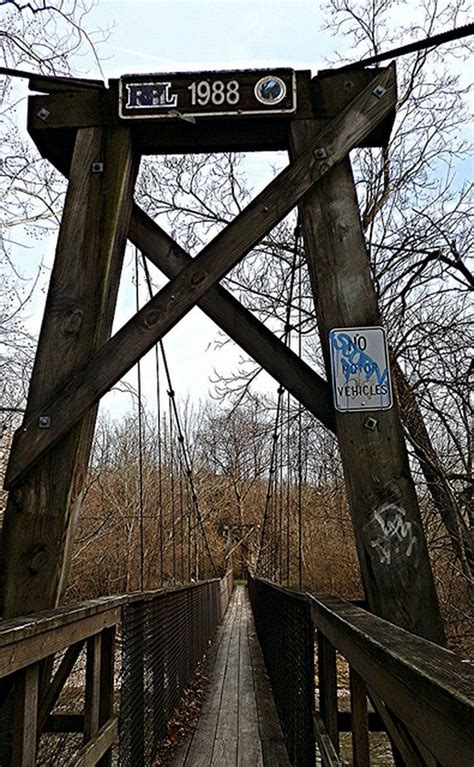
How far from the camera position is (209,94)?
91.4 inches

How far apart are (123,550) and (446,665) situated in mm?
14951

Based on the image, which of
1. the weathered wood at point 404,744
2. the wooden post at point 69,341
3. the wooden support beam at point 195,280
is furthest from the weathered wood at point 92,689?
the weathered wood at point 404,744

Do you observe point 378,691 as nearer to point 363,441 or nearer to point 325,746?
point 325,746

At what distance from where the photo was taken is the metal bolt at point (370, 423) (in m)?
2.13

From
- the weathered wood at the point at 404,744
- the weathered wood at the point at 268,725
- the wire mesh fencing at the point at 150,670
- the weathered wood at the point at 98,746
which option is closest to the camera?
the weathered wood at the point at 404,744

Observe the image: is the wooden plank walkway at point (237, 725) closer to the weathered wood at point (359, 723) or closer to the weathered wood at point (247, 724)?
the weathered wood at point (247, 724)

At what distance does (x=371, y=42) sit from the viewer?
269 inches

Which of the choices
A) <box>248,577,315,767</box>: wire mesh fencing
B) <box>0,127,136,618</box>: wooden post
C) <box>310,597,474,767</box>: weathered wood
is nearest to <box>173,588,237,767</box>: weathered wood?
<box>248,577,315,767</box>: wire mesh fencing

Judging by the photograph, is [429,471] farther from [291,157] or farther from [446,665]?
[446,665]

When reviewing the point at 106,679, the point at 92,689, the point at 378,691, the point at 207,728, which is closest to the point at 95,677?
the point at 92,689

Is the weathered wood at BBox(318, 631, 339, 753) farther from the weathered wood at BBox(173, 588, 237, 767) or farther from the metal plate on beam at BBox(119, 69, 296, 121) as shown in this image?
the metal plate on beam at BBox(119, 69, 296, 121)

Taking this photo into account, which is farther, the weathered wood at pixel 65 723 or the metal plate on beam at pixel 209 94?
the weathered wood at pixel 65 723

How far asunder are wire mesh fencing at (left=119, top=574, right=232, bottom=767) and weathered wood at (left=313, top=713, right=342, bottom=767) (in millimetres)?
558

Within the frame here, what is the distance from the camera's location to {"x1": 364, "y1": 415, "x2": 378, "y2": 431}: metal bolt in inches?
83.8
